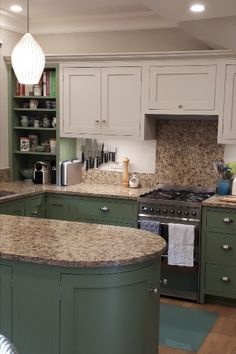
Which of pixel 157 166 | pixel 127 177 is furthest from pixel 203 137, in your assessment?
pixel 127 177

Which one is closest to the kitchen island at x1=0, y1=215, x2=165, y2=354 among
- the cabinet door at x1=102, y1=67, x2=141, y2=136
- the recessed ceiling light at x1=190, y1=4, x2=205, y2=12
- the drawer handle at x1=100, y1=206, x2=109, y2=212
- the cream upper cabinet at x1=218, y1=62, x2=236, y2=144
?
the recessed ceiling light at x1=190, y1=4, x2=205, y2=12

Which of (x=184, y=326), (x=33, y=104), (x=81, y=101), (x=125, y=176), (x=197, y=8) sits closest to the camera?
(x=197, y=8)

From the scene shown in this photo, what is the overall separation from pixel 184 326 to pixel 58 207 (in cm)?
181

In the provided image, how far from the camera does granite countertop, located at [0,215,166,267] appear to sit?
260 cm

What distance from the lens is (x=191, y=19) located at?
13.7 ft

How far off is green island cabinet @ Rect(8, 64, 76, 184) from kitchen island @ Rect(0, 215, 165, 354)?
2.75 m

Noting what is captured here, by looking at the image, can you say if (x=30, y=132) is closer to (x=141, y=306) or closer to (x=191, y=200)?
(x=191, y=200)

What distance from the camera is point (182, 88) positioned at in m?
4.76

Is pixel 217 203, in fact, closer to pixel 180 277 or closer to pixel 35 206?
pixel 180 277

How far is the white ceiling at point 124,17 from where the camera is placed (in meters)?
3.82

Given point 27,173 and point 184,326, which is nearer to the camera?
point 184,326

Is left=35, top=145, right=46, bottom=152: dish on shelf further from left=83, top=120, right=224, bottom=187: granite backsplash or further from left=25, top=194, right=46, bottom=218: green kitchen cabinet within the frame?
left=83, top=120, right=224, bottom=187: granite backsplash

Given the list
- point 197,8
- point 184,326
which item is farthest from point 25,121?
point 184,326

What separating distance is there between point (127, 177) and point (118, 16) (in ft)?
5.54
